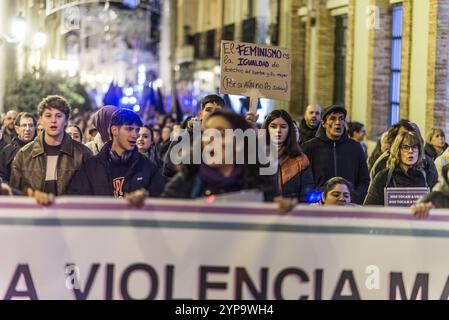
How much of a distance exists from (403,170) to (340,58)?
14724mm

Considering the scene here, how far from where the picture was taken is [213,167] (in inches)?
273

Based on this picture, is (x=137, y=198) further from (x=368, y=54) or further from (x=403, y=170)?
(x=368, y=54)

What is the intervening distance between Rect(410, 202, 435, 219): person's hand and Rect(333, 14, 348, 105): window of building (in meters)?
17.1

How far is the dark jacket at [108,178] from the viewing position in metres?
8.69

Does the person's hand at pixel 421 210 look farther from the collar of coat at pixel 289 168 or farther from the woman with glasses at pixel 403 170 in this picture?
the woman with glasses at pixel 403 170

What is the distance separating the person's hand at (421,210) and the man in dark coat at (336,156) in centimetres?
421

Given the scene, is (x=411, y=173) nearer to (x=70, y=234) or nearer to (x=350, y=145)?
(x=350, y=145)

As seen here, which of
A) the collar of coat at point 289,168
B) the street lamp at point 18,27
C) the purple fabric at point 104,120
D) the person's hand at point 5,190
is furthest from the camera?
the street lamp at point 18,27

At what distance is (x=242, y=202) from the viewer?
686 centimetres

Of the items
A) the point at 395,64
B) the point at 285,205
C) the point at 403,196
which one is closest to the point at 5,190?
the point at 285,205

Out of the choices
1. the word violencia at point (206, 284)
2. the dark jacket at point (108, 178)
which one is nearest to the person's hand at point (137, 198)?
the word violencia at point (206, 284)

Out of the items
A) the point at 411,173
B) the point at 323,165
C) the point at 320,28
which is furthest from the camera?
the point at 320,28

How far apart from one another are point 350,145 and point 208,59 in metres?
31.5
